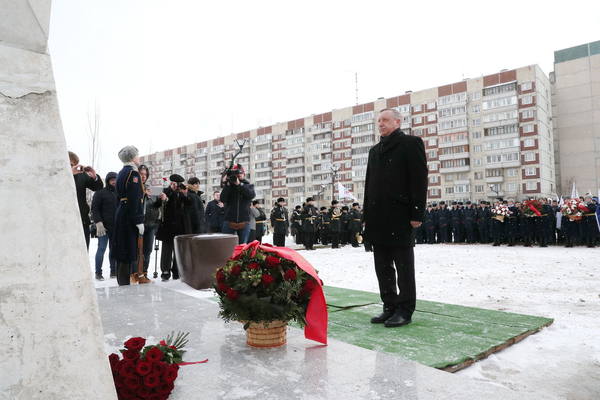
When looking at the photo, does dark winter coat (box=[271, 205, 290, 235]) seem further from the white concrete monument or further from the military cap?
the white concrete monument

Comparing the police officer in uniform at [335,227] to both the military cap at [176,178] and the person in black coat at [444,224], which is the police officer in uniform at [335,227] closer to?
the person in black coat at [444,224]

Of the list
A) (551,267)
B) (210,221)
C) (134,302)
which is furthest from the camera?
(210,221)

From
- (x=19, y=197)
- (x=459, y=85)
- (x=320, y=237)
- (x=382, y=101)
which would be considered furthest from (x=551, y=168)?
(x=19, y=197)

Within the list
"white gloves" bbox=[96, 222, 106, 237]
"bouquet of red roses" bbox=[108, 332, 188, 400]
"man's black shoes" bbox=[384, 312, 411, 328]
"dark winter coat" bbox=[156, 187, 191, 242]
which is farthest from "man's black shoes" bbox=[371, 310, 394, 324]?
"white gloves" bbox=[96, 222, 106, 237]

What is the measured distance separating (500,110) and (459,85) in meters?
7.54

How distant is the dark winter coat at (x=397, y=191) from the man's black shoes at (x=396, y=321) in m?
0.67

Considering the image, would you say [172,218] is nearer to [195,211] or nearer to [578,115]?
[195,211]

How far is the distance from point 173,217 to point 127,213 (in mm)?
1295

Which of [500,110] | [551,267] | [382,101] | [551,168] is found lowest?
[551,267]

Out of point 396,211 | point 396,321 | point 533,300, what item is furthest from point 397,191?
point 533,300

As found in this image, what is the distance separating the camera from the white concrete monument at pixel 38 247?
1.65m

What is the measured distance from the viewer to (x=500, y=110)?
202 feet

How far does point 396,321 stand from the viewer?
397 centimetres

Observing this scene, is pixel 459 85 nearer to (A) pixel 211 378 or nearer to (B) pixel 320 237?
(B) pixel 320 237
